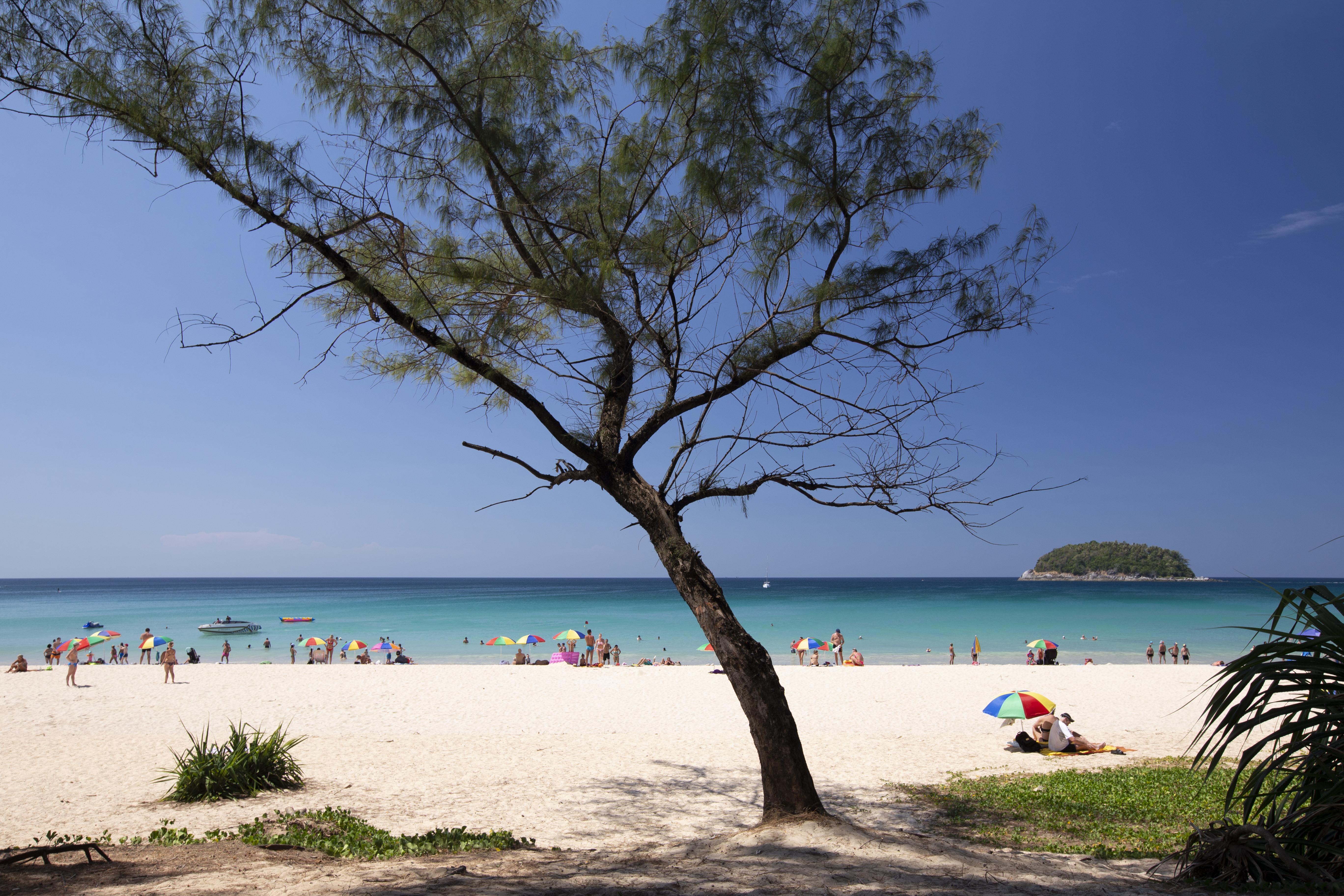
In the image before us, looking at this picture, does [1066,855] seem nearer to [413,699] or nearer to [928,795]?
[928,795]

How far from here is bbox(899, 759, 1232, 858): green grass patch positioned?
5.16 metres

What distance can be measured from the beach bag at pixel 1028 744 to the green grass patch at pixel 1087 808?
1.36 m

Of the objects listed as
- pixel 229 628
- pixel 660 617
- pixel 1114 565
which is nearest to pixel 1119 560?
pixel 1114 565

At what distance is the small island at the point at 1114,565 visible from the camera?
9550 cm

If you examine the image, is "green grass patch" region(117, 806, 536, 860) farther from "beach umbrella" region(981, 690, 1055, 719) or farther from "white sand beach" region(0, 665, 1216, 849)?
"beach umbrella" region(981, 690, 1055, 719)

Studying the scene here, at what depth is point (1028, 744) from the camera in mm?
9875

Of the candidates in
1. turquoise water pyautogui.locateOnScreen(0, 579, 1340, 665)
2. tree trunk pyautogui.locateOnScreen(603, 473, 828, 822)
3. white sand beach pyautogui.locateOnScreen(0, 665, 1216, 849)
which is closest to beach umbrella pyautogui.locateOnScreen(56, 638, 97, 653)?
white sand beach pyautogui.locateOnScreen(0, 665, 1216, 849)

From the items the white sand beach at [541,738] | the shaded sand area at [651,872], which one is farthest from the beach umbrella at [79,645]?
the shaded sand area at [651,872]

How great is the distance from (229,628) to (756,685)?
1841 inches

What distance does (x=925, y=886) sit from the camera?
339 centimetres

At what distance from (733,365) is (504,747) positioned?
294 inches

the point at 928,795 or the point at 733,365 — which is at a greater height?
the point at 733,365

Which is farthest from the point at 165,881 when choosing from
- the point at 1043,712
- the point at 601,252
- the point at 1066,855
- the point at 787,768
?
the point at 1043,712

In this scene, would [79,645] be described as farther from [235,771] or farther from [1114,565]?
[1114,565]
